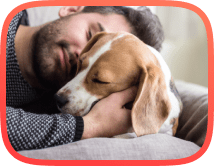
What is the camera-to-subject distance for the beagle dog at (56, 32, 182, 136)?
0.92 m

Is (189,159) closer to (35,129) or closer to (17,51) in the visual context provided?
(35,129)

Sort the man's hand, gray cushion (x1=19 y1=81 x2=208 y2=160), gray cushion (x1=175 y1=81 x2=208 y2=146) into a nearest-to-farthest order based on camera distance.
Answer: gray cushion (x1=19 y1=81 x2=208 y2=160) → the man's hand → gray cushion (x1=175 y1=81 x2=208 y2=146)

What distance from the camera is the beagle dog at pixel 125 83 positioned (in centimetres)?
92

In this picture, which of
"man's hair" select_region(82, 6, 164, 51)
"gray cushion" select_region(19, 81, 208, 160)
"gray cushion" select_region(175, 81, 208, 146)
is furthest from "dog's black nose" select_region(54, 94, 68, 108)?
"gray cushion" select_region(175, 81, 208, 146)

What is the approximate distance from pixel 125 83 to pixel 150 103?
0.15 m

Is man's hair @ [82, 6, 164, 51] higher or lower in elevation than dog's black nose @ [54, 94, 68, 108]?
higher

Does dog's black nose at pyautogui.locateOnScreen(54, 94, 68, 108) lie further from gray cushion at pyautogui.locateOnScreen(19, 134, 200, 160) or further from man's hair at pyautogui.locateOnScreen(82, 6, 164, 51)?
man's hair at pyautogui.locateOnScreen(82, 6, 164, 51)

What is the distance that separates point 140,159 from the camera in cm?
80

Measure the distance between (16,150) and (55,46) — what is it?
0.61 meters

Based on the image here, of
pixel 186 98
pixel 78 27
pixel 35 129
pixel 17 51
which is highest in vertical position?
pixel 78 27

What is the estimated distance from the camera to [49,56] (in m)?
1.19

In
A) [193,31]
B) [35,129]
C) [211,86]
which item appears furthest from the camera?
[193,31]

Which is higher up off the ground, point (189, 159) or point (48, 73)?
point (48, 73)

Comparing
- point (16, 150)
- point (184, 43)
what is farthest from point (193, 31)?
point (16, 150)
